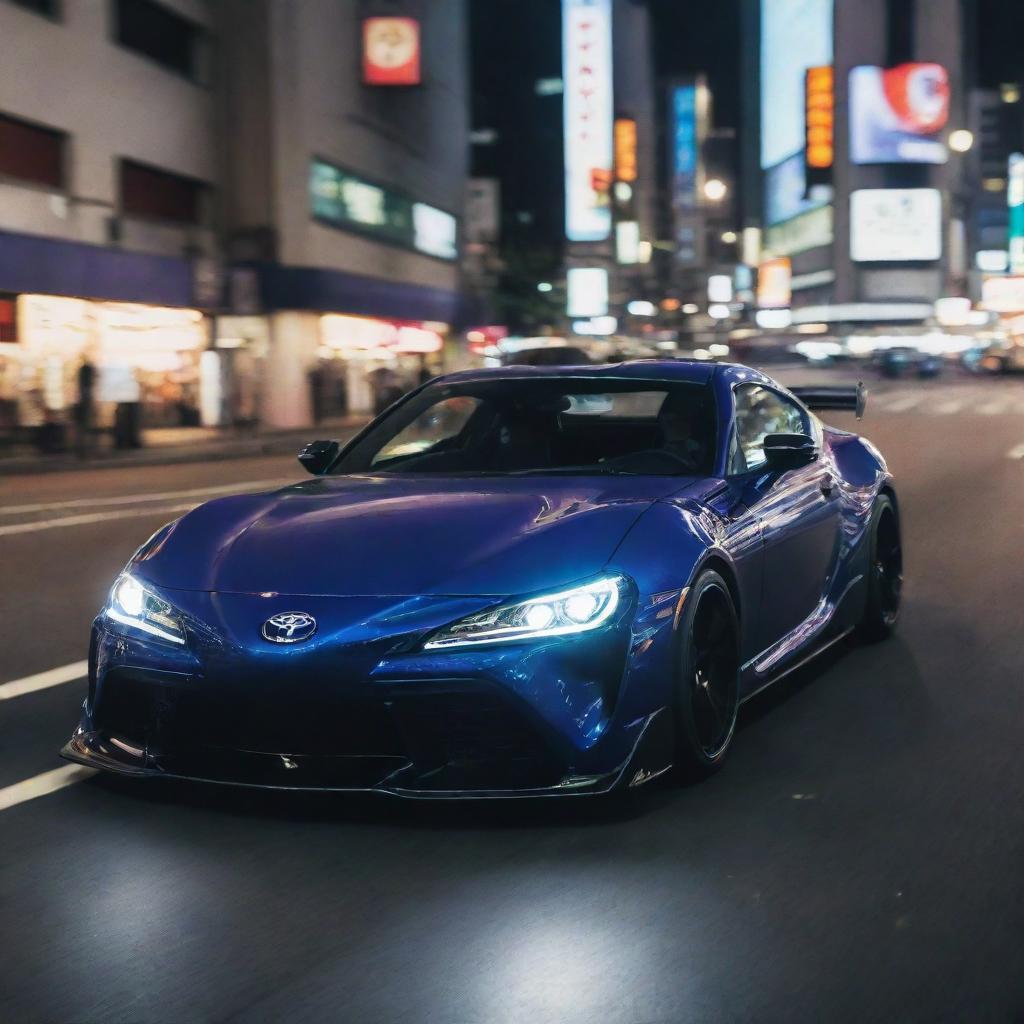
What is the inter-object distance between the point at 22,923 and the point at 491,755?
4.09ft

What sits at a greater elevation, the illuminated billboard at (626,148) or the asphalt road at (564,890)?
the illuminated billboard at (626,148)

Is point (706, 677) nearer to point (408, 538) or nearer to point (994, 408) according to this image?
point (408, 538)

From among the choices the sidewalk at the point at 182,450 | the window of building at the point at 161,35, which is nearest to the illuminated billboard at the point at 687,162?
the window of building at the point at 161,35

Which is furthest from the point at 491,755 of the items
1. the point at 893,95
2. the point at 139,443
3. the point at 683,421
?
the point at 893,95

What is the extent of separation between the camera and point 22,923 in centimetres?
396

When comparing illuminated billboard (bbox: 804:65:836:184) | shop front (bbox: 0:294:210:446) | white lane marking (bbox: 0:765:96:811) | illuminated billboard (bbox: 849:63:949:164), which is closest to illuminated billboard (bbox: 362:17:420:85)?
shop front (bbox: 0:294:210:446)

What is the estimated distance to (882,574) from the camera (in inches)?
303

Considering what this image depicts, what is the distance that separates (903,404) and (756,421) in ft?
130

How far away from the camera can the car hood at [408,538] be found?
15.3 feet

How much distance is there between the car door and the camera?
596cm

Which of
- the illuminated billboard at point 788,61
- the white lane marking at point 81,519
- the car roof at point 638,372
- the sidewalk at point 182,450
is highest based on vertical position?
the illuminated billboard at point 788,61

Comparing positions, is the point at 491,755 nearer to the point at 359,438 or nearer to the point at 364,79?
the point at 359,438

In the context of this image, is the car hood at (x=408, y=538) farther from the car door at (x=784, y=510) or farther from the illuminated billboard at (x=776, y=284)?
the illuminated billboard at (x=776, y=284)

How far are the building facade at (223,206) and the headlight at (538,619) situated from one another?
23355 mm
